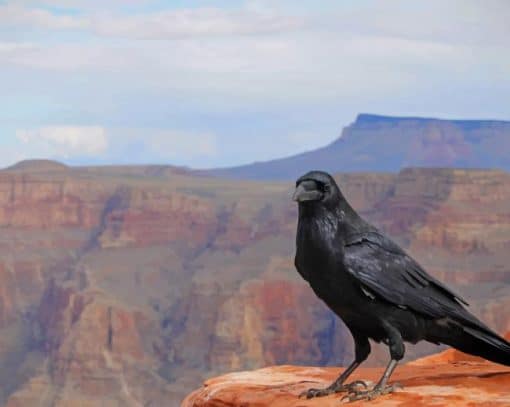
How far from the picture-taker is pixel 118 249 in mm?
95500

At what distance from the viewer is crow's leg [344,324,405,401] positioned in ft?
24.7

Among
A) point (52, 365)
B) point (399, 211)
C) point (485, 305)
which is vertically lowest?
point (52, 365)

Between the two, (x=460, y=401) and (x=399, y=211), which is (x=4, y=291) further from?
(x=460, y=401)

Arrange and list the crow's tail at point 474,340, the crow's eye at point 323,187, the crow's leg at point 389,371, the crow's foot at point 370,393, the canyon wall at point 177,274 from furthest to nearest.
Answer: the canyon wall at point 177,274
the crow's tail at point 474,340
the crow's foot at point 370,393
the crow's leg at point 389,371
the crow's eye at point 323,187

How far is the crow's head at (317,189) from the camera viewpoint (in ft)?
24.1

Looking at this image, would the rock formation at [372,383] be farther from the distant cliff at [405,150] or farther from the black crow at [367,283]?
the distant cliff at [405,150]

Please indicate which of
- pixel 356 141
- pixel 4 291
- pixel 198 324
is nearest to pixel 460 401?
pixel 198 324

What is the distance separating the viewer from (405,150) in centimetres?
14400

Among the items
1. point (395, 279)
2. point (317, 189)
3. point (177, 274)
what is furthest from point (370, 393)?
point (177, 274)

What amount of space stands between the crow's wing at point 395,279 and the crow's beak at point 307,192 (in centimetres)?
36

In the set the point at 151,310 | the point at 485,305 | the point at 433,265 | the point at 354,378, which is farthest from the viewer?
the point at 151,310

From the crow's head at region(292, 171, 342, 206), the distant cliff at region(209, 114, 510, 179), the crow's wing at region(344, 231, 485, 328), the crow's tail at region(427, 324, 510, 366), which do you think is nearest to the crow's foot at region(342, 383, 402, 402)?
Result: the crow's tail at region(427, 324, 510, 366)

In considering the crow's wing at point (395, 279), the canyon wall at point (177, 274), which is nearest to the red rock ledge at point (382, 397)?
the crow's wing at point (395, 279)

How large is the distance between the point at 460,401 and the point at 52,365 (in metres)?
74.9
